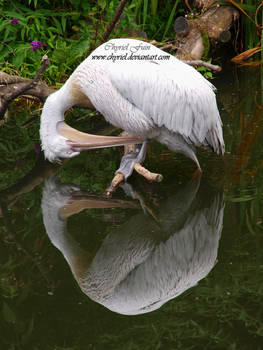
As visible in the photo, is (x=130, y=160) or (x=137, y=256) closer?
(x=137, y=256)

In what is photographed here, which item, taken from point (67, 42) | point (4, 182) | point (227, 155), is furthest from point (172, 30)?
point (4, 182)

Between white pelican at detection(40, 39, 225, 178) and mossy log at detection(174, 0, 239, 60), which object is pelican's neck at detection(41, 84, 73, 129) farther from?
mossy log at detection(174, 0, 239, 60)

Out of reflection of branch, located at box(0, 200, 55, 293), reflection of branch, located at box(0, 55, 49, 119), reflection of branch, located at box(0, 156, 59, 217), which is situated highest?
reflection of branch, located at box(0, 55, 49, 119)

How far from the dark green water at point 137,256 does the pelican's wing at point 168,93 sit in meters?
0.50

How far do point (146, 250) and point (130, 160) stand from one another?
1.02 meters

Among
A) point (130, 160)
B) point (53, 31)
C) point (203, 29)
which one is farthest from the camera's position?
point (203, 29)

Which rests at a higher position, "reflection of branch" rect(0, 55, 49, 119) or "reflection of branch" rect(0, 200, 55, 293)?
"reflection of branch" rect(0, 55, 49, 119)

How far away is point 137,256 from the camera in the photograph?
12.4 feet

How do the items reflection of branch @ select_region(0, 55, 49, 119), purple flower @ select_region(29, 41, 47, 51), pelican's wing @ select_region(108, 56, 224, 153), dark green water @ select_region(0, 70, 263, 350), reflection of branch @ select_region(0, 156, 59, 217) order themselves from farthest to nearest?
purple flower @ select_region(29, 41, 47, 51)
reflection of branch @ select_region(0, 55, 49, 119)
reflection of branch @ select_region(0, 156, 59, 217)
pelican's wing @ select_region(108, 56, 224, 153)
dark green water @ select_region(0, 70, 263, 350)

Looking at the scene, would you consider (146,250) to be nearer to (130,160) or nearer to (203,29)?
(130,160)

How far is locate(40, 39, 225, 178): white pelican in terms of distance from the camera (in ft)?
14.3

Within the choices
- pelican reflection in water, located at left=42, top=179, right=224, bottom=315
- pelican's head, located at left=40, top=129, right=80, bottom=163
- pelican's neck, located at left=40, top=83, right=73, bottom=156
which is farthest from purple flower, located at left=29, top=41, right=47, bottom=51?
pelican reflection in water, located at left=42, top=179, right=224, bottom=315

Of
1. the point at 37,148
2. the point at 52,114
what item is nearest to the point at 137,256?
the point at 52,114

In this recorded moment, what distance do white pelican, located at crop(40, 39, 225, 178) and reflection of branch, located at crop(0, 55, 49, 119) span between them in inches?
26.2
